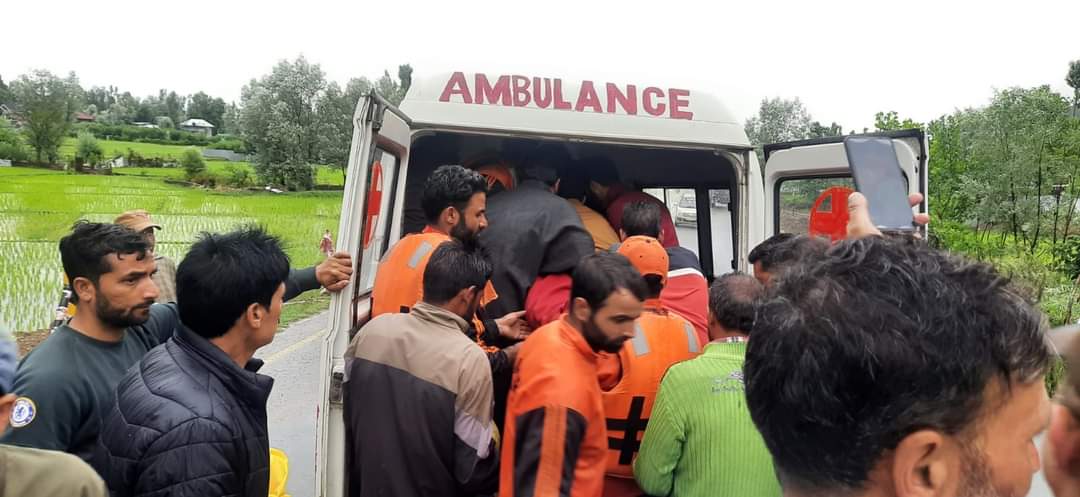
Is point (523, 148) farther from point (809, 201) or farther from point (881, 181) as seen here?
point (881, 181)

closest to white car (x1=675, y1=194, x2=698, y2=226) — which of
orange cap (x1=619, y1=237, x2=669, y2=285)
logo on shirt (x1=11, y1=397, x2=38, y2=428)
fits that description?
orange cap (x1=619, y1=237, x2=669, y2=285)

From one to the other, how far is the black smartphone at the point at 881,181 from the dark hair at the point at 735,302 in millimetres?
527

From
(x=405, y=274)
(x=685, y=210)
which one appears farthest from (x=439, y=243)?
(x=685, y=210)

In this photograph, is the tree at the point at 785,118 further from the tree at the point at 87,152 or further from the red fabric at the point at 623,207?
the tree at the point at 87,152

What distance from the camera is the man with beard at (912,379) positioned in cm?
74

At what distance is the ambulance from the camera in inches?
93.9

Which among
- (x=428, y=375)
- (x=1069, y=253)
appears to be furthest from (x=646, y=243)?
(x=1069, y=253)

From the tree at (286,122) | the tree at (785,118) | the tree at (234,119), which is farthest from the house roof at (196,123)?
the tree at (785,118)

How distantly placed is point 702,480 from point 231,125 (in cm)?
4434

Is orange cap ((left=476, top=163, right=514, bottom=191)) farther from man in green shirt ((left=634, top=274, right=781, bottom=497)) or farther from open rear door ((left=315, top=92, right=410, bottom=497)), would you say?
man in green shirt ((left=634, top=274, right=781, bottom=497))

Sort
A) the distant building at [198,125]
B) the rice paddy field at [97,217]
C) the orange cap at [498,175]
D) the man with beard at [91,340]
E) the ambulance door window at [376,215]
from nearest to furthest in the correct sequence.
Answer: the man with beard at [91,340]
the ambulance door window at [376,215]
the orange cap at [498,175]
the rice paddy field at [97,217]
the distant building at [198,125]

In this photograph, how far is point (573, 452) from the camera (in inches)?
74.5

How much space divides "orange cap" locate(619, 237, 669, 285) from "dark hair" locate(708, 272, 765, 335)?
21.3 inches

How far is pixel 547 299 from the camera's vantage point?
9.80 feet
